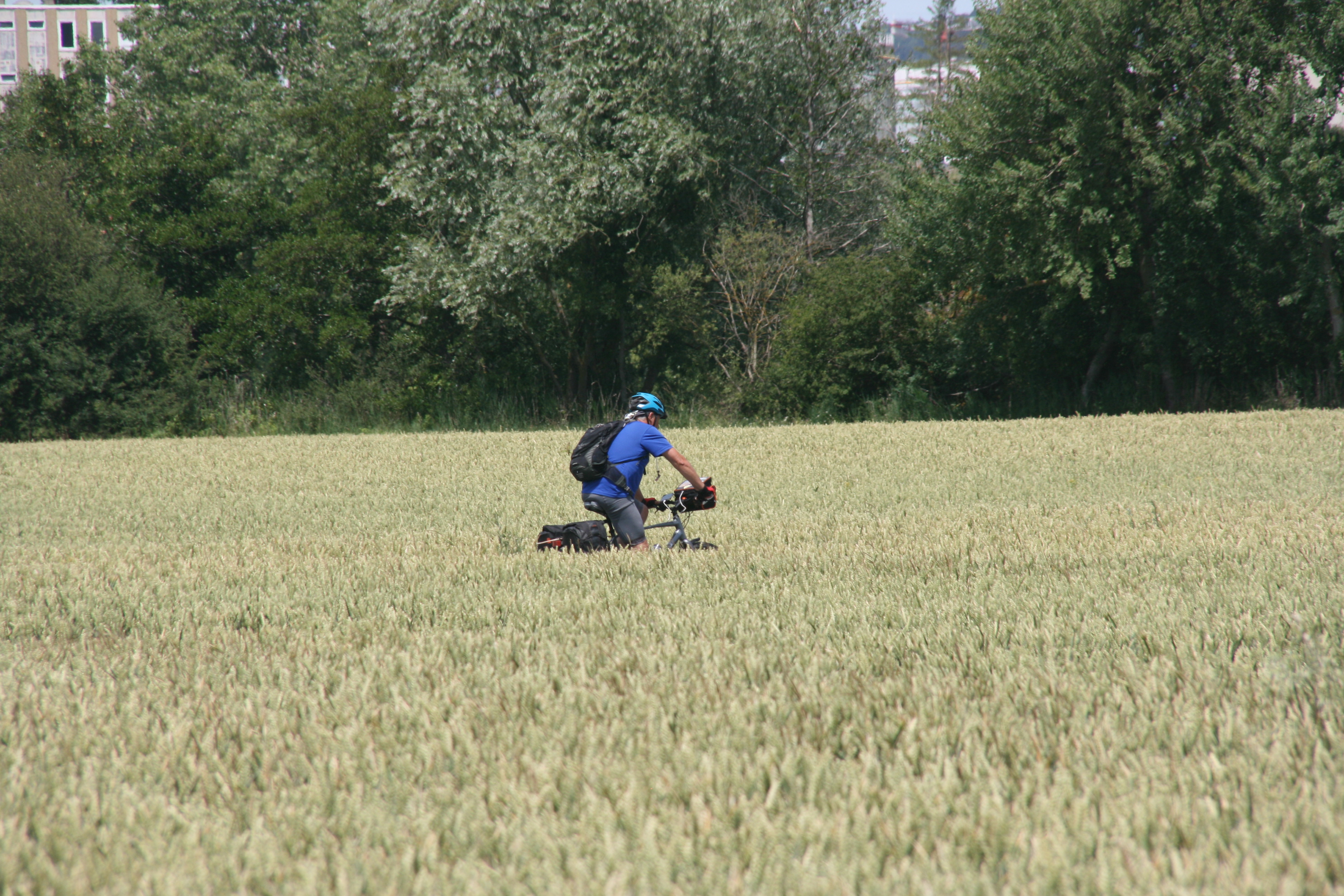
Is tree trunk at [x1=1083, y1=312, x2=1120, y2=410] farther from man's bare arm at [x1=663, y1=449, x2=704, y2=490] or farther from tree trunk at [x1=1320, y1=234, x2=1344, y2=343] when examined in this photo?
man's bare arm at [x1=663, y1=449, x2=704, y2=490]

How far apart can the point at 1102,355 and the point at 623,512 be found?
21344mm

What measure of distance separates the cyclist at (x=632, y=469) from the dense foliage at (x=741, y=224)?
686 inches

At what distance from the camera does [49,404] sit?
2647cm

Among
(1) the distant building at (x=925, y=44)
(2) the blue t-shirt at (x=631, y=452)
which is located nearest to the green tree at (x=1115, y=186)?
(1) the distant building at (x=925, y=44)

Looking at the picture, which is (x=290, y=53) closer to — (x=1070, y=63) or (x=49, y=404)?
(x=49, y=404)

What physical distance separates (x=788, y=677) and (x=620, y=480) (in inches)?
140

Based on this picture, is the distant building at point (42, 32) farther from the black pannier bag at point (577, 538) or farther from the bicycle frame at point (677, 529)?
the bicycle frame at point (677, 529)

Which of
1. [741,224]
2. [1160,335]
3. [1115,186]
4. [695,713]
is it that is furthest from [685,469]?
[741,224]

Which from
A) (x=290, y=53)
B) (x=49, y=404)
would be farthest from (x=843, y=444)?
(x=290, y=53)

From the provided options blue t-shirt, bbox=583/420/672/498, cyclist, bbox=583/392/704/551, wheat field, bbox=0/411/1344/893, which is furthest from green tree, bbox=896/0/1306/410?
blue t-shirt, bbox=583/420/672/498

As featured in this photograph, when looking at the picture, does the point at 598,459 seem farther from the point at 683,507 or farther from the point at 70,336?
the point at 70,336

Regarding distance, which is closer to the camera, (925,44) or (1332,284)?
(1332,284)

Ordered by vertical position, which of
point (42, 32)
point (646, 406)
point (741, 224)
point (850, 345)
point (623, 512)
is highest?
point (42, 32)

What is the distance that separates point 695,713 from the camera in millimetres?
4027
